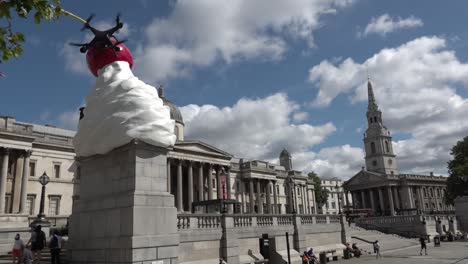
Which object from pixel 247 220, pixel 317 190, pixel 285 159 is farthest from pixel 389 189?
pixel 247 220

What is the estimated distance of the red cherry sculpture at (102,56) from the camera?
1506cm

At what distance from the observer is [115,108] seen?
13.9 meters

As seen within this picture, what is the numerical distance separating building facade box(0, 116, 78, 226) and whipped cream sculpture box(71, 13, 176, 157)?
30.8 m

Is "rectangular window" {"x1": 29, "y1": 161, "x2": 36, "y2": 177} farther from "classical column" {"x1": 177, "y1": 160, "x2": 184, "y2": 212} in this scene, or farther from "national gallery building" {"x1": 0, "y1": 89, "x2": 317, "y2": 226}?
"classical column" {"x1": 177, "y1": 160, "x2": 184, "y2": 212}

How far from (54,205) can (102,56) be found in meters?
38.9

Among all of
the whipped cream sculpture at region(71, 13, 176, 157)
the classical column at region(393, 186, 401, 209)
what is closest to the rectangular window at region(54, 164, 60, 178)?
the whipped cream sculpture at region(71, 13, 176, 157)

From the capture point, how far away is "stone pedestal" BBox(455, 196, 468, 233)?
190 ft

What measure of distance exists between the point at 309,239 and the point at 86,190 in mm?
17813

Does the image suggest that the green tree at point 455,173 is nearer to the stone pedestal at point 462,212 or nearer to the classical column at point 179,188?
the stone pedestal at point 462,212

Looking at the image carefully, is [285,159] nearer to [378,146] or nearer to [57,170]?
[378,146]

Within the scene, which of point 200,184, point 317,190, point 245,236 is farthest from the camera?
point 317,190

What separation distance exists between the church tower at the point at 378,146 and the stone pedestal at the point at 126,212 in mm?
119624

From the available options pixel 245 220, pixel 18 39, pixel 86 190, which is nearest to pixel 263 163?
pixel 245 220

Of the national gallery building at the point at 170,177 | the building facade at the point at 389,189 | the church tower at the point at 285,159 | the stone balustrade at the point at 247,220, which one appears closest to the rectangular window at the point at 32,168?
the national gallery building at the point at 170,177
